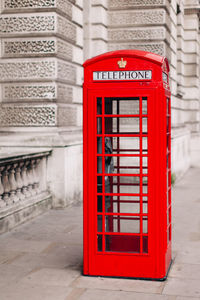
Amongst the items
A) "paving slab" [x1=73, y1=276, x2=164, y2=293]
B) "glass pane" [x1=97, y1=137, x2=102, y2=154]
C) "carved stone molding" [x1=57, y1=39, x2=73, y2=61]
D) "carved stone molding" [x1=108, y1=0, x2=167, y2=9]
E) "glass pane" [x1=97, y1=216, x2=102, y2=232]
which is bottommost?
"paving slab" [x1=73, y1=276, x2=164, y2=293]

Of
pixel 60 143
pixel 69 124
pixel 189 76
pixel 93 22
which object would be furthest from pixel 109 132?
pixel 189 76

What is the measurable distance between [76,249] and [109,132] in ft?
5.54

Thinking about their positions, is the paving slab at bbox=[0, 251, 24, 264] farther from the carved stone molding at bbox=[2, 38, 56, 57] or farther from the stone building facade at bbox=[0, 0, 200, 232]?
the carved stone molding at bbox=[2, 38, 56, 57]

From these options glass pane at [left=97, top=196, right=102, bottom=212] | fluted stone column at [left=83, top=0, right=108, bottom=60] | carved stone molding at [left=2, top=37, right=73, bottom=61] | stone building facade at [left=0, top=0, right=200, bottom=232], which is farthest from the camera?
fluted stone column at [left=83, top=0, right=108, bottom=60]

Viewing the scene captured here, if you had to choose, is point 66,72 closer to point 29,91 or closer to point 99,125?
point 29,91

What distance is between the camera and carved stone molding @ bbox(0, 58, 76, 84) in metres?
9.71

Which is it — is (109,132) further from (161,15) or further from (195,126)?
(195,126)

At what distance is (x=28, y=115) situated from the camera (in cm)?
983

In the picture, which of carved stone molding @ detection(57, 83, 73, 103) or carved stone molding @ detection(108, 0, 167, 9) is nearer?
carved stone molding @ detection(57, 83, 73, 103)

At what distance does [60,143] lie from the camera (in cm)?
946

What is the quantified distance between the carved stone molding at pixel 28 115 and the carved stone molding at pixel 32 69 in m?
0.51

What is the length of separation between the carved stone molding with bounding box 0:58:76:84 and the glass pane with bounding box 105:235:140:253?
14.7ft

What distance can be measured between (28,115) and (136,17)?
509cm

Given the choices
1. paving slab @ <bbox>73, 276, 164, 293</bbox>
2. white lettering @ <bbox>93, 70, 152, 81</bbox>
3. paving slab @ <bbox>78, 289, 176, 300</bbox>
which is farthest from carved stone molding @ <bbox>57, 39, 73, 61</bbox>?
paving slab @ <bbox>78, 289, 176, 300</bbox>
